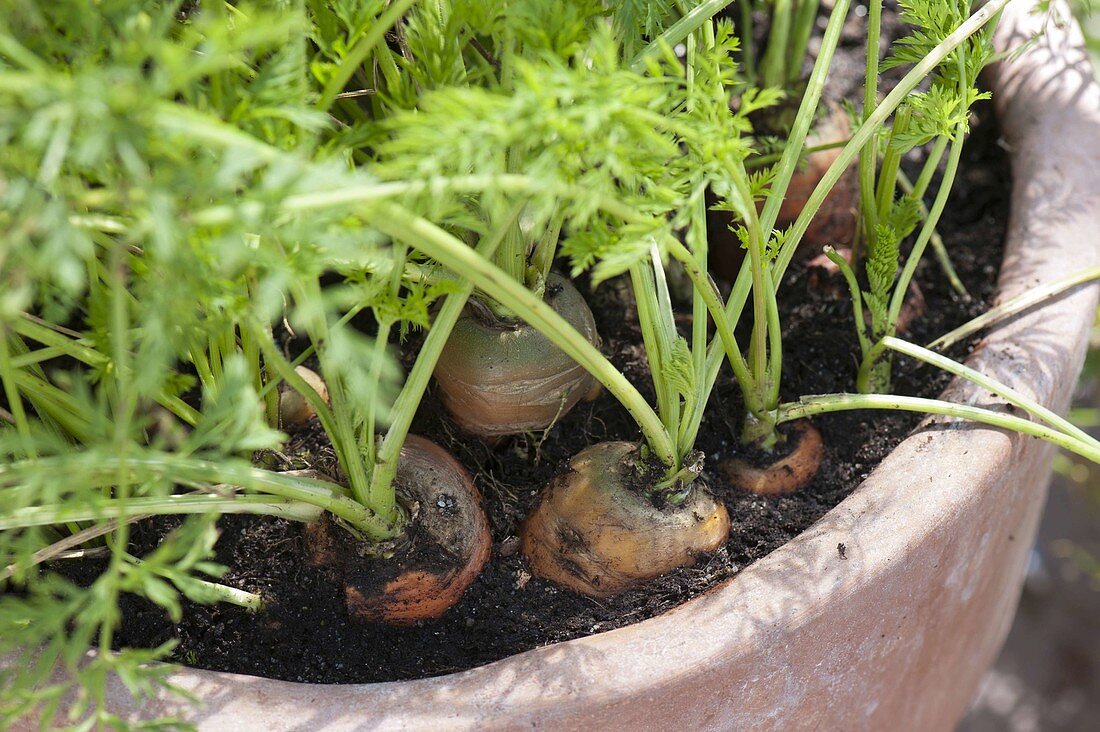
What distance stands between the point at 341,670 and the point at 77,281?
390 mm

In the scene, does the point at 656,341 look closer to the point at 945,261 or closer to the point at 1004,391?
the point at 1004,391

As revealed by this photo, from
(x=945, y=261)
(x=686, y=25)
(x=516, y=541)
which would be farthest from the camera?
(x=945, y=261)

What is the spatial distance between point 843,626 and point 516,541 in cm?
24

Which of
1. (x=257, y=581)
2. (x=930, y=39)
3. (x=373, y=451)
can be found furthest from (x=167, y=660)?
(x=930, y=39)

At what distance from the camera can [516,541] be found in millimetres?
714

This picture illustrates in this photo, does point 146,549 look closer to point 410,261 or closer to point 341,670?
point 341,670

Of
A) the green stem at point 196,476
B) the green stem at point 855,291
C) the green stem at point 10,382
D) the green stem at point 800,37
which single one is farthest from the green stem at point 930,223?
the green stem at point 10,382

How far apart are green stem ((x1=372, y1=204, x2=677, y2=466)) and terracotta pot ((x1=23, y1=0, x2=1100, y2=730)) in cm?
12

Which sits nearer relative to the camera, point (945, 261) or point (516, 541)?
point (516, 541)

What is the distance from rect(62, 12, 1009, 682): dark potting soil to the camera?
0.65m

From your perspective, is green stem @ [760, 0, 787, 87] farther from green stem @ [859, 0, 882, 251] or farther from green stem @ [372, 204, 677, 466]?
green stem @ [372, 204, 677, 466]

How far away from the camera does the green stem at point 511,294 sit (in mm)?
406

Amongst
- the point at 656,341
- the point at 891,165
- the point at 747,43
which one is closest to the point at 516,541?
the point at 656,341

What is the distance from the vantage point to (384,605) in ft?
2.14
